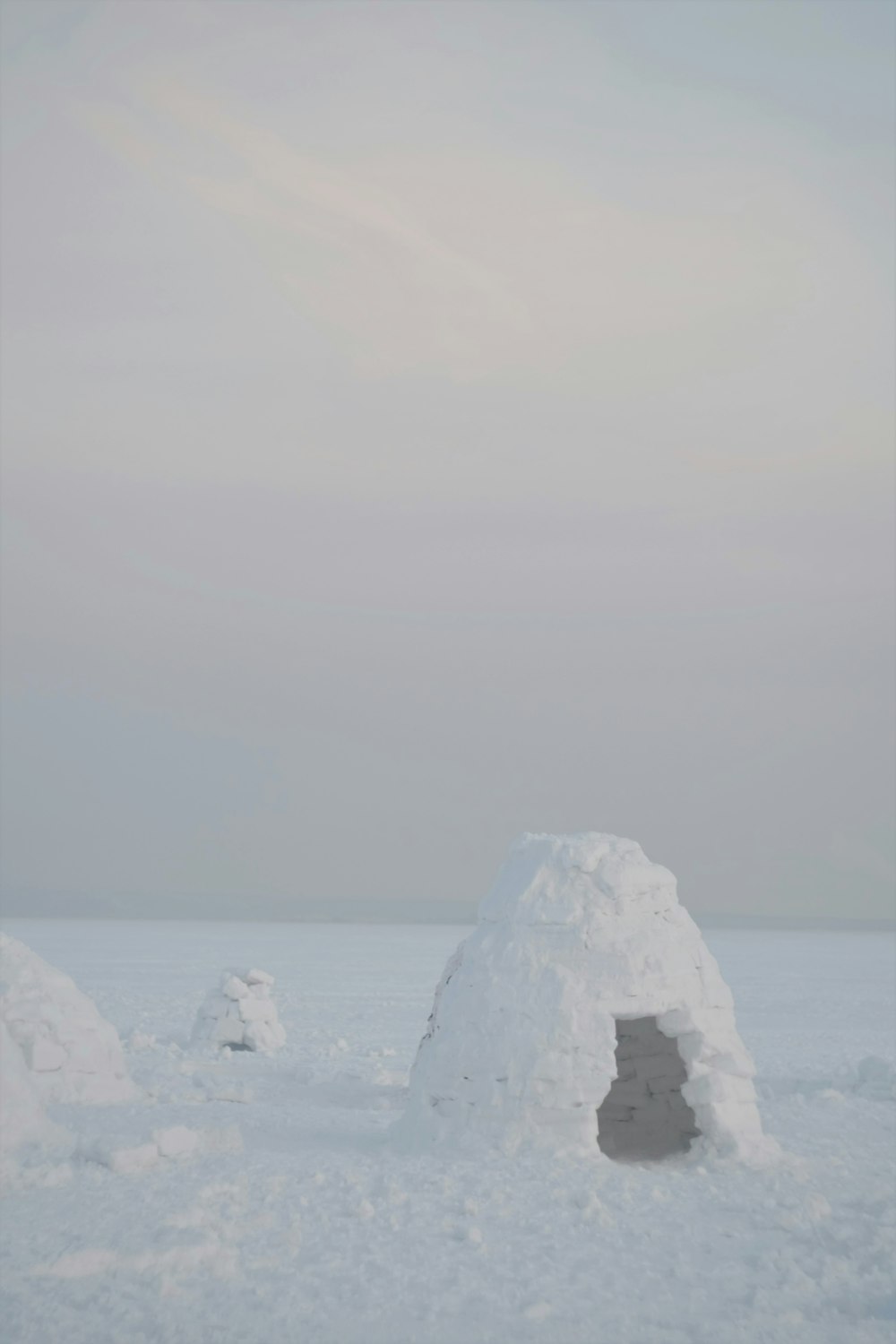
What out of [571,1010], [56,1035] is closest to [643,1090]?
[571,1010]

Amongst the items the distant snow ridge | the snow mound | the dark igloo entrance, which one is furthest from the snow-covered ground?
the distant snow ridge

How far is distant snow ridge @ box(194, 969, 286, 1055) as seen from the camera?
21469 mm

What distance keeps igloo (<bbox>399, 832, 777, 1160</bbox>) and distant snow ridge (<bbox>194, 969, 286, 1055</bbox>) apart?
33.1 ft

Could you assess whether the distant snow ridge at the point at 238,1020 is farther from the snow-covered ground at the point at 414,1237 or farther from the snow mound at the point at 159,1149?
the snow mound at the point at 159,1149

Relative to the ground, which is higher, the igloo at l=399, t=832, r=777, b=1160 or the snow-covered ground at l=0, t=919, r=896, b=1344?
the igloo at l=399, t=832, r=777, b=1160

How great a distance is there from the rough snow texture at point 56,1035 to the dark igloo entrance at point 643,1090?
19.1 feet

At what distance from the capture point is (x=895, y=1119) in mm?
14859

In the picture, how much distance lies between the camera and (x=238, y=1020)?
21.5m

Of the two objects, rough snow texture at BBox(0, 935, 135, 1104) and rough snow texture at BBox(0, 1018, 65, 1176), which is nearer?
rough snow texture at BBox(0, 1018, 65, 1176)

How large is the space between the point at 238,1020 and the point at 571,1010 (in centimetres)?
1201

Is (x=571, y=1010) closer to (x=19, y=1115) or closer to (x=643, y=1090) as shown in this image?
(x=643, y=1090)

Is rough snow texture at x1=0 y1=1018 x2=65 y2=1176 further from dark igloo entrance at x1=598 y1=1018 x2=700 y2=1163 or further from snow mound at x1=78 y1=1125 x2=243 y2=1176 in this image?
dark igloo entrance at x1=598 y1=1018 x2=700 y2=1163

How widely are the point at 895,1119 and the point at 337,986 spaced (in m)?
29.4

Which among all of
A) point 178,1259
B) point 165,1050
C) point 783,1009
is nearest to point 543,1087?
point 178,1259
